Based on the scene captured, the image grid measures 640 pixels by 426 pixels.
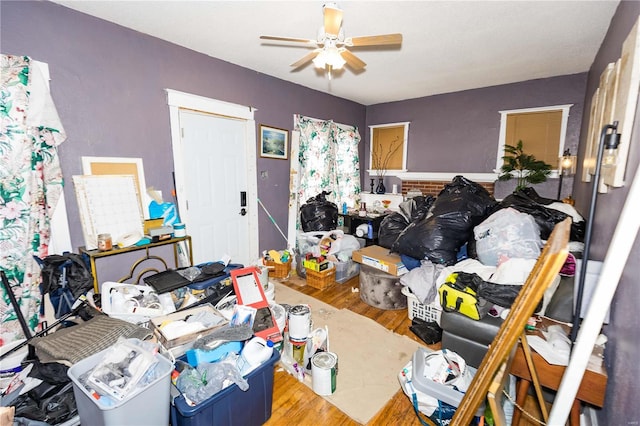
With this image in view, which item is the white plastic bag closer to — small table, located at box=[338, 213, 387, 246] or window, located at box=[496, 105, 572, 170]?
small table, located at box=[338, 213, 387, 246]

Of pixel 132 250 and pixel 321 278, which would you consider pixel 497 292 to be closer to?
pixel 321 278

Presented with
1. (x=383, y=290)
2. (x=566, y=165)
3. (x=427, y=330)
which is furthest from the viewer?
(x=566, y=165)

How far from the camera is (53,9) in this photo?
212 centimetres

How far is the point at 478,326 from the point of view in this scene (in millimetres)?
1737

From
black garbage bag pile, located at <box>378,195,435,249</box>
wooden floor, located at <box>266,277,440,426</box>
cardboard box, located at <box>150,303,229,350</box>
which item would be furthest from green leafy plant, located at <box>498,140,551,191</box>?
cardboard box, located at <box>150,303,229,350</box>

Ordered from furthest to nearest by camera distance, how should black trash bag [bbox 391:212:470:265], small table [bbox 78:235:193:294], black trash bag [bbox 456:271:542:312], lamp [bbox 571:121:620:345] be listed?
black trash bag [bbox 391:212:470:265], small table [bbox 78:235:193:294], black trash bag [bbox 456:271:542:312], lamp [bbox 571:121:620:345]

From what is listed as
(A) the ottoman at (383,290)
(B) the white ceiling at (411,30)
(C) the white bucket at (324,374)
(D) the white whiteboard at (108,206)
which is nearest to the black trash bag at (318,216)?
(A) the ottoman at (383,290)

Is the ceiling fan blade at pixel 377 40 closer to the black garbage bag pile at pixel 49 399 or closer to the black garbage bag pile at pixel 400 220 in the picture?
the black garbage bag pile at pixel 400 220

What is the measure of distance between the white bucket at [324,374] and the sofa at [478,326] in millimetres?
767

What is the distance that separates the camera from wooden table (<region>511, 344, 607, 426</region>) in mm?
1186

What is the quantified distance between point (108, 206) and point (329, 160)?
10.2 feet

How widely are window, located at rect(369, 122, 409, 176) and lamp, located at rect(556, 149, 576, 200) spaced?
2.13 meters

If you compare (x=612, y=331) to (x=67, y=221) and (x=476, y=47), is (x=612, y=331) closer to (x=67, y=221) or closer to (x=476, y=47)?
(x=476, y=47)

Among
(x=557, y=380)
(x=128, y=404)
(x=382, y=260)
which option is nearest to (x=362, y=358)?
(x=382, y=260)
